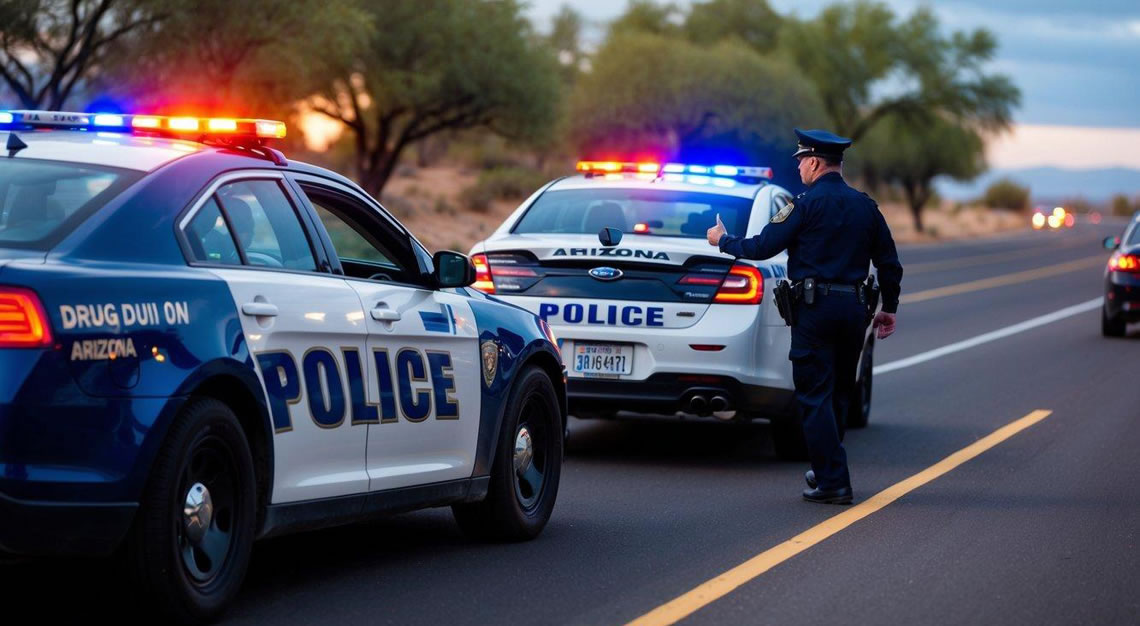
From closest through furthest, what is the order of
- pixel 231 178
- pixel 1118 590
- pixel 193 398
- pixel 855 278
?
pixel 193 398 < pixel 231 178 < pixel 1118 590 < pixel 855 278

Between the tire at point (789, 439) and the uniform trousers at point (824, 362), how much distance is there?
1420mm

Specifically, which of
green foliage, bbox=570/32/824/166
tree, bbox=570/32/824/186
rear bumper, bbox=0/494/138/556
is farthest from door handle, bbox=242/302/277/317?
green foliage, bbox=570/32/824/166

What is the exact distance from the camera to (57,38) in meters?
29.5

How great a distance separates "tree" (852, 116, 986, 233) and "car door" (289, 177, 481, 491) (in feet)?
224

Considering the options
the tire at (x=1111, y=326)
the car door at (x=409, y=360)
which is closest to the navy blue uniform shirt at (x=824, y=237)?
the car door at (x=409, y=360)

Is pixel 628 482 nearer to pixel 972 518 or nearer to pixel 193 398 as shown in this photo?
pixel 972 518

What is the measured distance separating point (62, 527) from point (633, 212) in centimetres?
641

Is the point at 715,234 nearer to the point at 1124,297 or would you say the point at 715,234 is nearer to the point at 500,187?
the point at 1124,297

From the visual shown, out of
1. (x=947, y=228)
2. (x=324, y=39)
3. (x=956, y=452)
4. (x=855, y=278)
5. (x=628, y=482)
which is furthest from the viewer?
(x=947, y=228)

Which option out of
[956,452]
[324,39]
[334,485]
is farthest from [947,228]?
[334,485]

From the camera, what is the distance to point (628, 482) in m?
10.1

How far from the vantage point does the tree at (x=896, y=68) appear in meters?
69.6

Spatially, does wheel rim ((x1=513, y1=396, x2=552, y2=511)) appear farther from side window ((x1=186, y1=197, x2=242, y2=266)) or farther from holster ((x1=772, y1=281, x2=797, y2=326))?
side window ((x1=186, y1=197, x2=242, y2=266))

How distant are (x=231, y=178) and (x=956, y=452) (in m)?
6.77
